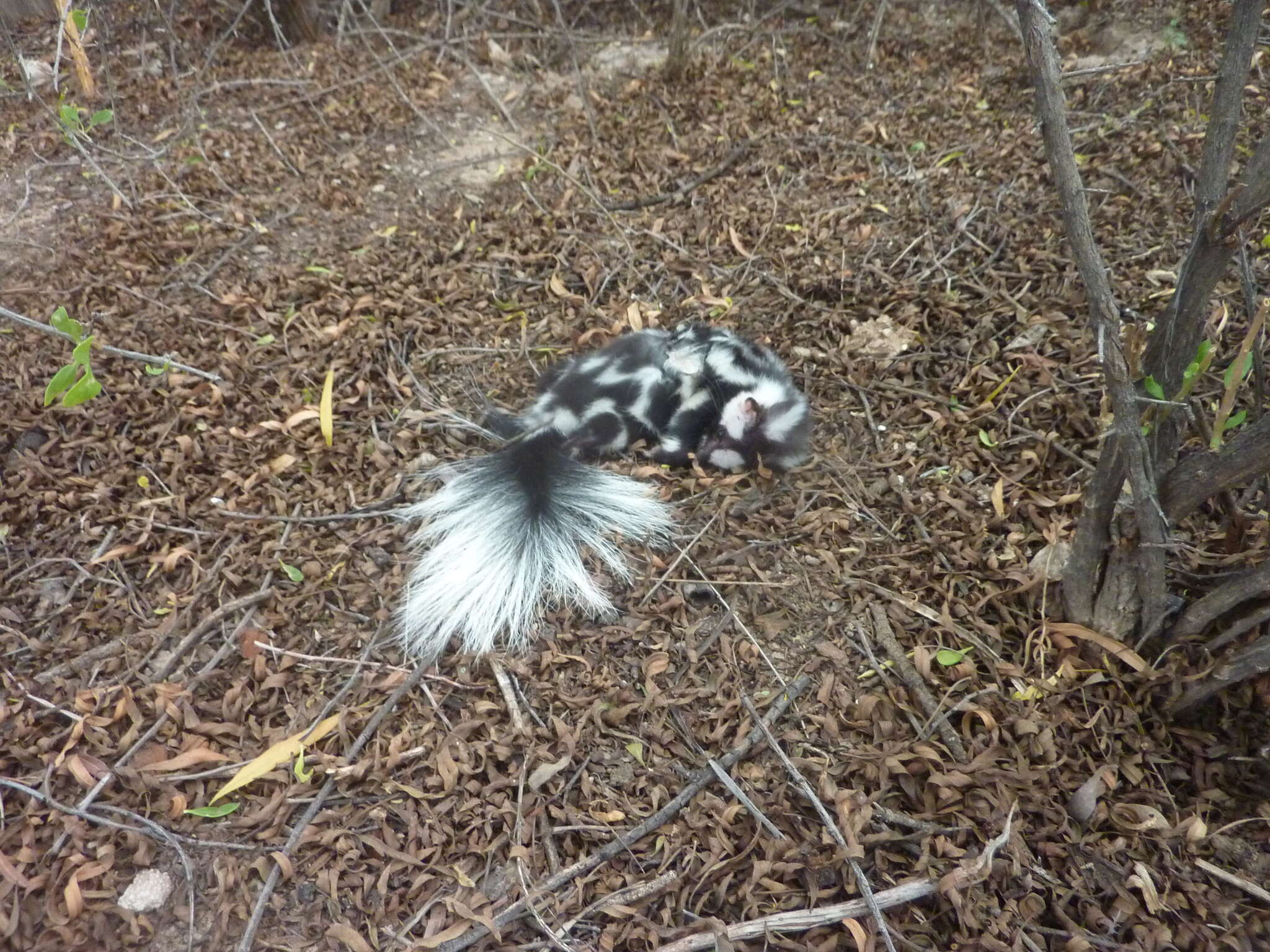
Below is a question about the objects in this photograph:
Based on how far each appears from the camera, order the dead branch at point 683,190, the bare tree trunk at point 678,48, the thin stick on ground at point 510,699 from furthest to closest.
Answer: the bare tree trunk at point 678,48
the dead branch at point 683,190
the thin stick on ground at point 510,699

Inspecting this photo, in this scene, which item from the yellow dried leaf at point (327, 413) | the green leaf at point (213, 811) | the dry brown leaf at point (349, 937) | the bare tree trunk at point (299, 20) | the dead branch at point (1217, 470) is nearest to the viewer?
the dead branch at point (1217, 470)

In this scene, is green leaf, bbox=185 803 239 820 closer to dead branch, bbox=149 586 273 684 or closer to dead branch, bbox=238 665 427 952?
dead branch, bbox=238 665 427 952

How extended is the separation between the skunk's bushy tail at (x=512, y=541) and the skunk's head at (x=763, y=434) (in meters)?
0.36

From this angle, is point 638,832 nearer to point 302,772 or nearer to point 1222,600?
point 302,772

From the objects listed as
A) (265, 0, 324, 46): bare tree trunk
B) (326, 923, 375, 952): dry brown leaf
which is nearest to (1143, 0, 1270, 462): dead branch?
(326, 923, 375, 952): dry brown leaf

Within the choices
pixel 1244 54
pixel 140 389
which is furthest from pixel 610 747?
pixel 140 389

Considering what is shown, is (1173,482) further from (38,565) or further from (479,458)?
(38,565)

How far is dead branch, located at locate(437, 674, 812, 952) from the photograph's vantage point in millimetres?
1777

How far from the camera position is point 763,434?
276cm

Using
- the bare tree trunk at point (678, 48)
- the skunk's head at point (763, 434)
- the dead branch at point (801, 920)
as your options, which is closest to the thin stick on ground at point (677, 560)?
the skunk's head at point (763, 434)

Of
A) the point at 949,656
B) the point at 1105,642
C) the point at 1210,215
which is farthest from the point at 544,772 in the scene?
the point at 1210,215

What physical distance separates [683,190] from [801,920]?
3.20 meters

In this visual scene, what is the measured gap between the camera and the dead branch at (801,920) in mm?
1701

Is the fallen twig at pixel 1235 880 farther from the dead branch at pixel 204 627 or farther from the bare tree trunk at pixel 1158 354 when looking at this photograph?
the dead branch at pixel 204 627
